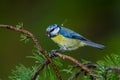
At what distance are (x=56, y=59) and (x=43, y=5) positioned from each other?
2.00 m

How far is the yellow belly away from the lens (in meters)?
1.20

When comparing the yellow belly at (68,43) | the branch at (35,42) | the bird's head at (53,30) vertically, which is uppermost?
the bird's head at (53,30)

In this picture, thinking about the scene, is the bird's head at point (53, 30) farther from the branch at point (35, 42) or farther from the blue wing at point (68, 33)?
the branch at point (35, 42)

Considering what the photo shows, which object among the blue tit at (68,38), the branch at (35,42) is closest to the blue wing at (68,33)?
the blue tit at (68,38)

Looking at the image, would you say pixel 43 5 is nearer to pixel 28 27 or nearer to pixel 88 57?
pixel 28 27

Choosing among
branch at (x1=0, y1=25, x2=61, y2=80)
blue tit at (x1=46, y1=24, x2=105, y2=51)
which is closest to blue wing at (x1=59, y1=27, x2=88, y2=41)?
blue tit at (x1=46, y1=24, x2=105, y2=51)

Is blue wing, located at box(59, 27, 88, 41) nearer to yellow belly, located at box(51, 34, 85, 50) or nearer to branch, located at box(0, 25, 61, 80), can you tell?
yellow belly, located at box(51, 34, 85, 50)

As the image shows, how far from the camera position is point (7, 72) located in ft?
9.40

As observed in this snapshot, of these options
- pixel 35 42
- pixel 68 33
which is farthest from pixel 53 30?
pixel 35 42

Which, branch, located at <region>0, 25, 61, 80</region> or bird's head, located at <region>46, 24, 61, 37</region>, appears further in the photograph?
bird's head, located at <region>46, 24, 61, 37</region>

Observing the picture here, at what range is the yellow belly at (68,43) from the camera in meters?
1.20

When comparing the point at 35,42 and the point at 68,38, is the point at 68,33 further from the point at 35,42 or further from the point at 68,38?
the point at 35,42

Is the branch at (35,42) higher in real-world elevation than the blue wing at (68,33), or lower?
lower

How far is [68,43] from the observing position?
122cm
